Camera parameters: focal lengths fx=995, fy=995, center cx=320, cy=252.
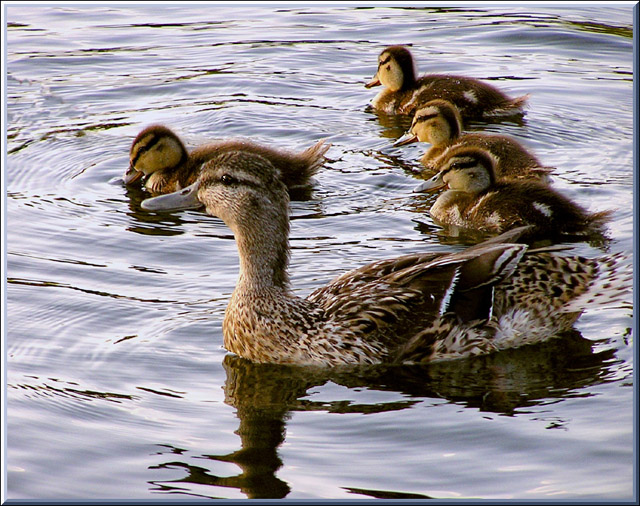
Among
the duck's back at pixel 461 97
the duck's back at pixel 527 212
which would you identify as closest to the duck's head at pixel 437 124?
the duck's back at pixel 461 97

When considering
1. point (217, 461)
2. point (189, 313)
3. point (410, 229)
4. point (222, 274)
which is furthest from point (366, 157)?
point (217, 461)

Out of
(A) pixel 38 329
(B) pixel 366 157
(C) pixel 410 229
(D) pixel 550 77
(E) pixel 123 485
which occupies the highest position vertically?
(D) pixel 550 77

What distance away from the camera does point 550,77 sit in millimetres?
9266

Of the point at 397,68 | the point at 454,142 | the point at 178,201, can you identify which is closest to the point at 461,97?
the point at 397,68

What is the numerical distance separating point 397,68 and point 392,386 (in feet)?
16.6

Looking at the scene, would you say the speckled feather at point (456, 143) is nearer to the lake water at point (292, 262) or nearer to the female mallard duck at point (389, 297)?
the lake water at point (292, 262)

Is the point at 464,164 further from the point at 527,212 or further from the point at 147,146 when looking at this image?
the point at 147,146

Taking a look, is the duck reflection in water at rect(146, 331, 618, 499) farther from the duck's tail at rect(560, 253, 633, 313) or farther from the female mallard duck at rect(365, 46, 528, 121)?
the female mallard duck at rect(365, 46, 528, 121)

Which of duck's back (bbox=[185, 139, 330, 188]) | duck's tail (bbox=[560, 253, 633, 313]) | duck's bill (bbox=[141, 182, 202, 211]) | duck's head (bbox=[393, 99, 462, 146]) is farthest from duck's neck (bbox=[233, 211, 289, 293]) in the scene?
duck's head (bbox=[393, 99, 462, 146])

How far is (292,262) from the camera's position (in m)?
5.55

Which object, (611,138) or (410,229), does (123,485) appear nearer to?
(410,229)

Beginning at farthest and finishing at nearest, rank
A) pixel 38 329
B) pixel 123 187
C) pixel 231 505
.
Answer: pixel 123 187 → pixel 38 329 → pixel 231 505

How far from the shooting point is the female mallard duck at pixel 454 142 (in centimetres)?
686

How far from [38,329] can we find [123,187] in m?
2.57
